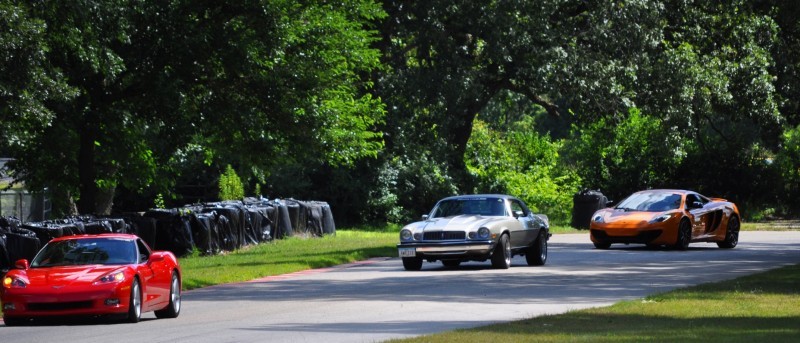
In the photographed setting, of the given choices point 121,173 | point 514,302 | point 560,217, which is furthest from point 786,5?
point 560,217

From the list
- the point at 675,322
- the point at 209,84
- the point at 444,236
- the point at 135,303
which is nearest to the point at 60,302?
the point at 135,303

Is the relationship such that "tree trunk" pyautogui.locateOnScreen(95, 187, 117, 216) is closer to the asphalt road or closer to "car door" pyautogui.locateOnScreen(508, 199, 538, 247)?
the asphalt road

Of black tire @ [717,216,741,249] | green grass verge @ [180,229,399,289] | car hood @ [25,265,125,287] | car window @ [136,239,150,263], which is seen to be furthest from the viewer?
black tire @ [717,216,741,249]

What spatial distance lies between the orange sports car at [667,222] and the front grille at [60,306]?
17.3 metres

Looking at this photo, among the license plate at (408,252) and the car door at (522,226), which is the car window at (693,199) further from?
the license plate at (408,252)

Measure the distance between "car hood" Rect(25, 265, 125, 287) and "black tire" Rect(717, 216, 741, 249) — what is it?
63.9ft

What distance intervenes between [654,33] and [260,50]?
16.3 m

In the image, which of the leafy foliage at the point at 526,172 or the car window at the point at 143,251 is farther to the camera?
the leafy foliage at the point at 526,172

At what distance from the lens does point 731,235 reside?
105 feet

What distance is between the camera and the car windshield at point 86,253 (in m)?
16.7

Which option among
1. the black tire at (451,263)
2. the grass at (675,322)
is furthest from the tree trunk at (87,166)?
the grass at (675,322)

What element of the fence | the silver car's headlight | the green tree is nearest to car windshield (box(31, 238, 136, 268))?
the silver car's headlight

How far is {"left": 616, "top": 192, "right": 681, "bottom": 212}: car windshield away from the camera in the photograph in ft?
101

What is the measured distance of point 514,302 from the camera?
58.1 ft
